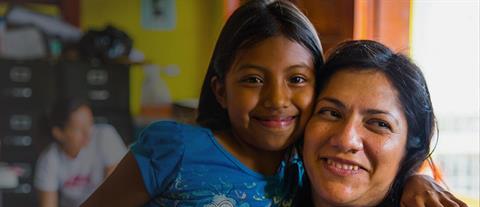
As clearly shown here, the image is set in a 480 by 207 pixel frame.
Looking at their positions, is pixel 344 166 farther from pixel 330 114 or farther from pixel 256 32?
pixel 256 32

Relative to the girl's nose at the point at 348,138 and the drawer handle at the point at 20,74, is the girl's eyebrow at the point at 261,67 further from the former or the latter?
the drawer handle at the point at 20,74

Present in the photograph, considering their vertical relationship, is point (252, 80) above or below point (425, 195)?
above

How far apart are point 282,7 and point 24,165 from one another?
2096mm

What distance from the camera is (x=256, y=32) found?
107cm

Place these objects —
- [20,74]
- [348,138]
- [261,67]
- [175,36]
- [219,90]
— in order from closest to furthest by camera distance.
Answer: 1. [348,138]
2. [261,67]
3. [219,90]
4. [20,74]
5. [175,36]

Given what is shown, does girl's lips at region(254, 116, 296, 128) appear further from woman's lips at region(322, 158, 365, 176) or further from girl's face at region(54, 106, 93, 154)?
girl's face at region(54, 106, 93, 154)

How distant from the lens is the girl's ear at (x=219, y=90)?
1.14 metres

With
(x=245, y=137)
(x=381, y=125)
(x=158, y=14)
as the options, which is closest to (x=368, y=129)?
(x=381, y=125)

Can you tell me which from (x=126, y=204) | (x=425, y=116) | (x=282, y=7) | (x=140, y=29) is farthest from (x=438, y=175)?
(x=140, y=29)

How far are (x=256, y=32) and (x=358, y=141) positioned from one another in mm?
287

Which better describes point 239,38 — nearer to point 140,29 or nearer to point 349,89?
point 349,89

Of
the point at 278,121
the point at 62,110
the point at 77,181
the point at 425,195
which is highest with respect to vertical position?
the point at 278,121

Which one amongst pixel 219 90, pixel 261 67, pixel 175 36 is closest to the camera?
pixel 261 67

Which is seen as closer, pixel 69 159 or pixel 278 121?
pixel 278 121
